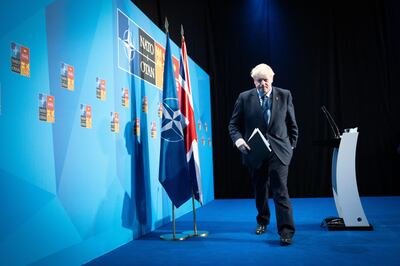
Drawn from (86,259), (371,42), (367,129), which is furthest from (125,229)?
(371,42)

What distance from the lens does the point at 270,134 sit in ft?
11.4

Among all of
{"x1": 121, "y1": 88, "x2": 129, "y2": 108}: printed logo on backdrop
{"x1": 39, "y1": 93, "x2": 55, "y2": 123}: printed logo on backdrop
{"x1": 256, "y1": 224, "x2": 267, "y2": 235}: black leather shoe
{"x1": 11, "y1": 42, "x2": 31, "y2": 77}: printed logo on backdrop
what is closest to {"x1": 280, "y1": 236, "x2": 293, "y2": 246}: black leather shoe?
{"x1": 256, "y1": 224, "x2": 267, "y2": 235}: black leather shoe

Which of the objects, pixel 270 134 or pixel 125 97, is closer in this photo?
Result: pixel 270 134

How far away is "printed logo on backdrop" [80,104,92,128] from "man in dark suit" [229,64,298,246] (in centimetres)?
118

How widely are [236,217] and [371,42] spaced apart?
14.3 feet

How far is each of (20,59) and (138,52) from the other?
1.86 metres

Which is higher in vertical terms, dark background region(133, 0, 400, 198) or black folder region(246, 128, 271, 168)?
dark background region(133, 0, 400, 198)

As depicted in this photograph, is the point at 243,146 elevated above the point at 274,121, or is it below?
below

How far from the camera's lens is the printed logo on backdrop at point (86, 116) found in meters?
3.00

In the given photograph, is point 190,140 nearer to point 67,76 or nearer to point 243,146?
point 243,146

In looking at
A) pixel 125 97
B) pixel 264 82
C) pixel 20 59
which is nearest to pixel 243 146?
pixel 264 82

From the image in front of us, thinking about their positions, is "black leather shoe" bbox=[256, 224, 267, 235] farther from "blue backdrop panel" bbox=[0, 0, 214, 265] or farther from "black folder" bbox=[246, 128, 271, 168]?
"blue backdrop panel" bbox=[0, 0, 214, 265]

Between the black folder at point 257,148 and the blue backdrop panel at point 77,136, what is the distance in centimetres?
108

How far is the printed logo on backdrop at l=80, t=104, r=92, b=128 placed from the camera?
300 cm
